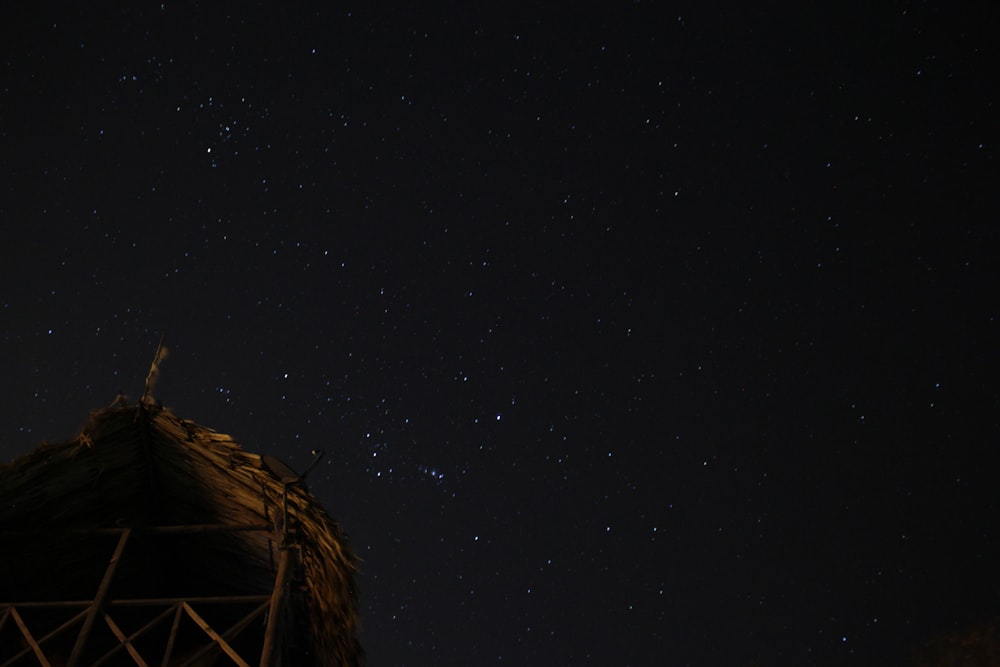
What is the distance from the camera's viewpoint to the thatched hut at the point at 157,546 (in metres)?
4.45

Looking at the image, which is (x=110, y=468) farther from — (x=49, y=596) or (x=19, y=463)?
(x=49, y=596)

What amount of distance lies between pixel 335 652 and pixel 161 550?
1.85 metres

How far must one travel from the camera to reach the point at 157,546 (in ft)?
18.7

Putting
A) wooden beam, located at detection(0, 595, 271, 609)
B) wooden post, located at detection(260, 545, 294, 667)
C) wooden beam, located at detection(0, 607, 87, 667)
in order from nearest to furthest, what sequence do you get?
wooden post, located at detection(260, 545, 294, 667) → wooden beam, located at detection(0, 607, 87, 667) → wooden beam, located at detection(0, 595, 271, 609)

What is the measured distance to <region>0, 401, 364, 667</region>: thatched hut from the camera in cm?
445

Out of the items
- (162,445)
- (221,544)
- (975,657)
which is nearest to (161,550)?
(221,544)

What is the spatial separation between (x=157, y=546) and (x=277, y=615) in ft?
7.25

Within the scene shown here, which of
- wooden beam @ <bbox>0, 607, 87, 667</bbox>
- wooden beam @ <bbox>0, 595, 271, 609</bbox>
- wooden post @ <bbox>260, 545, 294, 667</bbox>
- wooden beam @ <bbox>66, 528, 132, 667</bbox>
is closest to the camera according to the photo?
wooden post @ <bbox>260, 545, 294, 667</bbox>

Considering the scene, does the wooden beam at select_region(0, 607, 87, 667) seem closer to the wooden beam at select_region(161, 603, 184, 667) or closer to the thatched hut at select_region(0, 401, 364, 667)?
the thatched hut at select_region(0, 401, 364, 667)

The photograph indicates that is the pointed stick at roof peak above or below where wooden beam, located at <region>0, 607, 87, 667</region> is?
above

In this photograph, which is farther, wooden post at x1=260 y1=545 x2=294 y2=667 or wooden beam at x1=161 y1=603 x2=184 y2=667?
wooden beam at x1=161 y1=603 x2=184 y2=667

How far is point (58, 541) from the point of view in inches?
196

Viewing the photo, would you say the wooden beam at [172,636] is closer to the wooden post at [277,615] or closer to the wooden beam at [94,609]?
the wooden beam at [94,609]

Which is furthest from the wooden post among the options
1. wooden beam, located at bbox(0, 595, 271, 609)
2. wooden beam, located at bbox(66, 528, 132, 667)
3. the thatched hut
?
wooden beam, located at bbox(66, 528, 132, 667)
